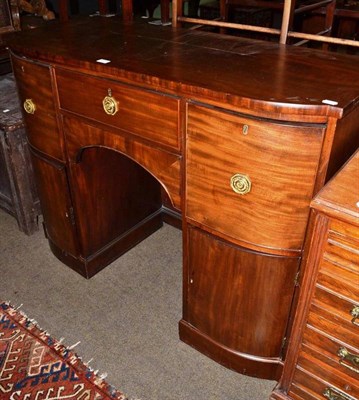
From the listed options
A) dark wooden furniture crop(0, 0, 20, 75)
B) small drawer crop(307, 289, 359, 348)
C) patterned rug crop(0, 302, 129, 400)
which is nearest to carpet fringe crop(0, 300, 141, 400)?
patterned rug crop(0, 302, 129, 400)

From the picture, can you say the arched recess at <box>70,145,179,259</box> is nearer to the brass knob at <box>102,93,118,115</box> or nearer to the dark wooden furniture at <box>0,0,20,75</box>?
the brass knob at <box>102,93,118,115</box>

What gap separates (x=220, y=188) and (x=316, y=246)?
357mm

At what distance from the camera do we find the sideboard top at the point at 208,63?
121cm

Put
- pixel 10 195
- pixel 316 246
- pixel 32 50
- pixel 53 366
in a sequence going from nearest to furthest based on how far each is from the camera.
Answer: pixel 316 246 < pixel 32 50 < pixel 53 366 < pixel 10 195

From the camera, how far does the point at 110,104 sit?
1545mm

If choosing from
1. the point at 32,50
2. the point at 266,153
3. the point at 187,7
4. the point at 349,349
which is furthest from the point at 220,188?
the point at 187,7

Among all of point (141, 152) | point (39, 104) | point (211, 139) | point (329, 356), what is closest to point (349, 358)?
point (329, 356)

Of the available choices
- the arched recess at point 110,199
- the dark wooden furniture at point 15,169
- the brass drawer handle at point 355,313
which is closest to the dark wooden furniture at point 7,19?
the dark wooden furniture at point 15,169

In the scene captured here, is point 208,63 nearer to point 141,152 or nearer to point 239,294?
point 141,152

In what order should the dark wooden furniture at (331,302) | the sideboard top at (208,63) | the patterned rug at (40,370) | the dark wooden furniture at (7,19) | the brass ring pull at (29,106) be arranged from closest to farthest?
the dark wooden furniture at (331,302) → the sideboard top at (208,63) → the patterned rug at (40,370) → the brass ring pull at (29,106) → the dark wooden furniture at (7,19)

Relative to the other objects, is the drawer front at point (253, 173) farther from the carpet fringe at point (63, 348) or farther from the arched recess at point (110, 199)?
the carpet fringe at point (63, 348)

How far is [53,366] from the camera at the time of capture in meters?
1.83

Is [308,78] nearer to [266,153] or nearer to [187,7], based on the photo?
[266,153]

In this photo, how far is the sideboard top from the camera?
1.21m
